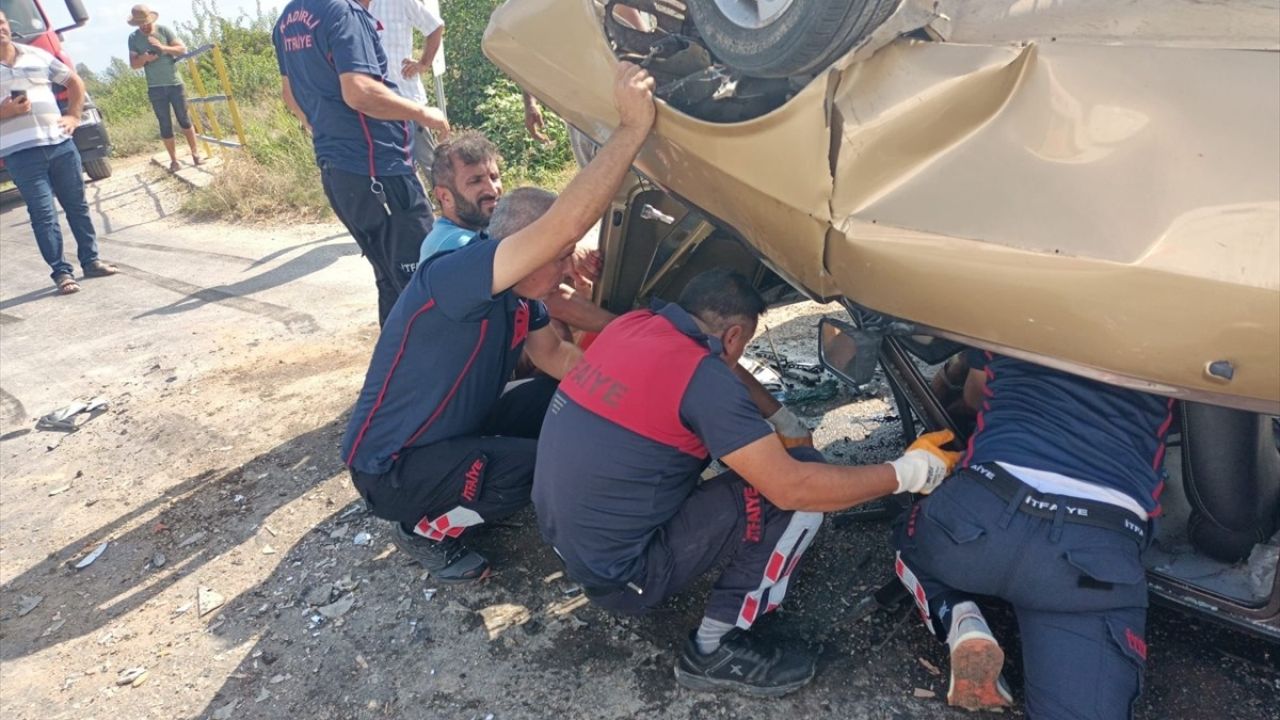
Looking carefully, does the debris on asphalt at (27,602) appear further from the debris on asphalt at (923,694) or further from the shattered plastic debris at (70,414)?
the debris on asphalt at (923,694)

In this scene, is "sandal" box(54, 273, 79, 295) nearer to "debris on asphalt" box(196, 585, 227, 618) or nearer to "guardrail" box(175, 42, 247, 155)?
"guardrail" box(175, 42, 247, 155)

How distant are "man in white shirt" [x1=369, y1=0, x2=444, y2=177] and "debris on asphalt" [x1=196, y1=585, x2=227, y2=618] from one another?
256 centimetres

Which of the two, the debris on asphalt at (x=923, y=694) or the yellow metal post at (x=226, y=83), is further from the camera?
the yellow metal post at (x=226, y=83)

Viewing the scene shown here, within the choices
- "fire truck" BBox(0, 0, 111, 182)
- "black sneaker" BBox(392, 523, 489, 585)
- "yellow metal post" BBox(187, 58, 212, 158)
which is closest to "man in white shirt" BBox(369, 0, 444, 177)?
"black sneaker" BBox(392, 523, 489, 585)

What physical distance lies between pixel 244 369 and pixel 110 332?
1519mm

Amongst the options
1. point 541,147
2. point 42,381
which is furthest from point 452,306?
point 541,147

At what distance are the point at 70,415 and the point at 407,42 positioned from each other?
8.65ft

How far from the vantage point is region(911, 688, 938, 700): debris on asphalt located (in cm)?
207

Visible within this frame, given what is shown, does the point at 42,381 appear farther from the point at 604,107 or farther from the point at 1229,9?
the point at 1229,9

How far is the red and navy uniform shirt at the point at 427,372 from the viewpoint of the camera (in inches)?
99.8

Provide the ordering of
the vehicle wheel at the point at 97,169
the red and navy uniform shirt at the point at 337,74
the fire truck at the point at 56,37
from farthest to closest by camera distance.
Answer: the vehicle wheel at the point at 97,169, the fire truck at the point at 56,37, the red and navy uniform shirt at the point at 337,74

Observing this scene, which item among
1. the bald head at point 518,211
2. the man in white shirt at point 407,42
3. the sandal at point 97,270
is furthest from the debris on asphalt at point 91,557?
the sandal at point 97,270

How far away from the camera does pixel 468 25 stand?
398 inches

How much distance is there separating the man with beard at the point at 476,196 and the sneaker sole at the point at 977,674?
5.32 feet
